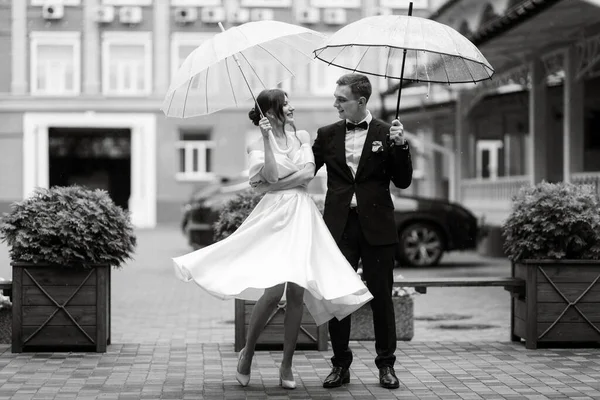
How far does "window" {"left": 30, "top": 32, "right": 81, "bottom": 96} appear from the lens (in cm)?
3847

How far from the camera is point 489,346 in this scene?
874cm

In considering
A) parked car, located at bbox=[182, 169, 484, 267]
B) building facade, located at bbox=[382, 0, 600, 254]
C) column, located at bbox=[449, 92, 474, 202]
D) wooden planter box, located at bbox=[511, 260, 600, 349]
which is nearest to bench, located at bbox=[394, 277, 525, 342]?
wooden planter box, located at bbox=[511, 260, 600, 349]

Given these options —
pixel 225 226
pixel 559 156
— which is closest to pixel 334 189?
pixel 225 226

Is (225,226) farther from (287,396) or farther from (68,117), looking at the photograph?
(68,117)

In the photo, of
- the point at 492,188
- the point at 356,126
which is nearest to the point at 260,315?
the point at 356,126

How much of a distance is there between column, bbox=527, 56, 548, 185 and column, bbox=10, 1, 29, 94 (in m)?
22.8

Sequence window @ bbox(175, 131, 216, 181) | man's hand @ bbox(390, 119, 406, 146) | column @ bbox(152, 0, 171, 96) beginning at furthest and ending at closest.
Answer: window @ bbox(175, 131, 216, 181) < column @ bbox(152, 0, 171, 96) < man's hand @ bbox(390, 119, 406, 146)

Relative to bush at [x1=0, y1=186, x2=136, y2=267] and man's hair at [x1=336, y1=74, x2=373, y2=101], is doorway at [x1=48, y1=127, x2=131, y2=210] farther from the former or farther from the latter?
man's hair at [x1=336, y1=74, x2=373, y2=101]

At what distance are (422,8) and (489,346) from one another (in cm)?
3115

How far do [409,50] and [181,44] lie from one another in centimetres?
3262

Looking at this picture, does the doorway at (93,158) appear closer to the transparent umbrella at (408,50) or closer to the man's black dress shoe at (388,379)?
the transparent umbrella at (408,50)

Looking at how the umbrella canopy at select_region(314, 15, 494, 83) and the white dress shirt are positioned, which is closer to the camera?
the umbrella canopy at select_region(314, 15, 494, 83)

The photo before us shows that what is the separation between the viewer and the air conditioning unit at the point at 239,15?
125 feet

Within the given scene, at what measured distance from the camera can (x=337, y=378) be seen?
6.90 m
